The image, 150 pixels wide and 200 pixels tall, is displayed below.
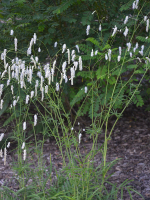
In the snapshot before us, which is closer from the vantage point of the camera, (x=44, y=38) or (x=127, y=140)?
(x=44, y=38)

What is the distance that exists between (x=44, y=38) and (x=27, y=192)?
222 centimetres

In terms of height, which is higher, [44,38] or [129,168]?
[44,38]

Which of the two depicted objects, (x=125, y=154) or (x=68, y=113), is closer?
(x=68, y=113)

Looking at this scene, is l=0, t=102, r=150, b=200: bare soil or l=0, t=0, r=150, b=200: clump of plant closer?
l=0, t=0, r=150, b=200: clump of plant

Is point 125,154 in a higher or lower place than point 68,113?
lower

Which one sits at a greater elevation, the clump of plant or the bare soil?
the clump of plant

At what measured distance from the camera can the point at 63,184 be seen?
2.55 m

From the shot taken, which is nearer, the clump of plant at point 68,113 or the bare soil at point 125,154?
the clump of plant at point 68,113

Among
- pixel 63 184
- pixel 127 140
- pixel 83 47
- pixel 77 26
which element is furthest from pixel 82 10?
pixel 63 184

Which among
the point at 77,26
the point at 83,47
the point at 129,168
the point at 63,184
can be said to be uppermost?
the point at 77,26

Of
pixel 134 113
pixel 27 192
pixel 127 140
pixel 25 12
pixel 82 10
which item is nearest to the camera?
pixel 27 192

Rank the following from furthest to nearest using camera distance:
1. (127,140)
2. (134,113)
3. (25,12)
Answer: (134,113)
(127,140)
(25,12)

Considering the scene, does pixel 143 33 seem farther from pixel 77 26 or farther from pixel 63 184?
pixel 63 184

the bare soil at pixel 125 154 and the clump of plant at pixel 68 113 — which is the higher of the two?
the clump of plant at pixel 68 113
